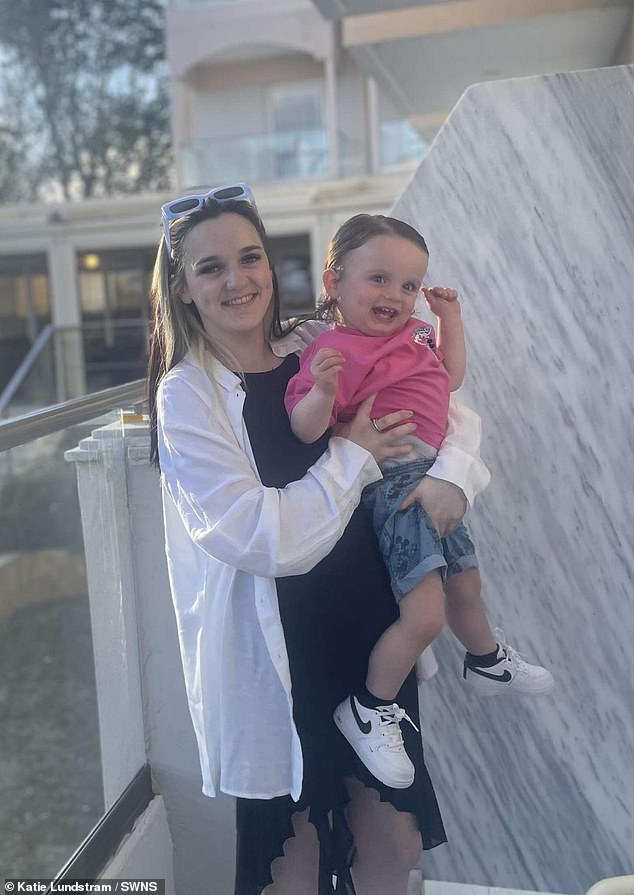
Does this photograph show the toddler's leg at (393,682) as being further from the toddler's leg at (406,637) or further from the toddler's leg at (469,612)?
the toddler's leg at (469,612)

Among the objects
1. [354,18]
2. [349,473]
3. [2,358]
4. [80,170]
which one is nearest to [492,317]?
[349,473]

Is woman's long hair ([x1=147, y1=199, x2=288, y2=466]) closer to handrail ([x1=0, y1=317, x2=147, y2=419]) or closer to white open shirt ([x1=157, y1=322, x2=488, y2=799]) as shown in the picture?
white open shirt ([x1=157, y1=322, x2=488, y2=799])

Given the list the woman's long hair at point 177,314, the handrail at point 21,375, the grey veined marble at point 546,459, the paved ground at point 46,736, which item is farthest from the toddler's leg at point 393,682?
the handrail at point 21,375

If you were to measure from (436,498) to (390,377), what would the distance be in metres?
0.25

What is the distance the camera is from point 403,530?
1.71m

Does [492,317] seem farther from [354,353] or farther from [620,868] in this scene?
[620,868]

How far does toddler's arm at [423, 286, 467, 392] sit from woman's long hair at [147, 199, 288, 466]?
1.26 ft

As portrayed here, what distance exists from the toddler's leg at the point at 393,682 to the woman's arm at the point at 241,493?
219mm

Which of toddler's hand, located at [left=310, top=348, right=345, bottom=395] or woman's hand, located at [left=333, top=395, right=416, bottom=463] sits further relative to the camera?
woman's hand, located at [left=333, top=395, right=416, bottom=463]

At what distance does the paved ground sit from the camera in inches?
127

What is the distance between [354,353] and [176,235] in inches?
16.0

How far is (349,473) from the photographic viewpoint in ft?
5.40

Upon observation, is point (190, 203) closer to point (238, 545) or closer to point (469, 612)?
point (238, 545)

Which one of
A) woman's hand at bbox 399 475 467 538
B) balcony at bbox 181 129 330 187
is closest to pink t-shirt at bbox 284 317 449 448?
woman's hand at bbox 399 475 467 538
